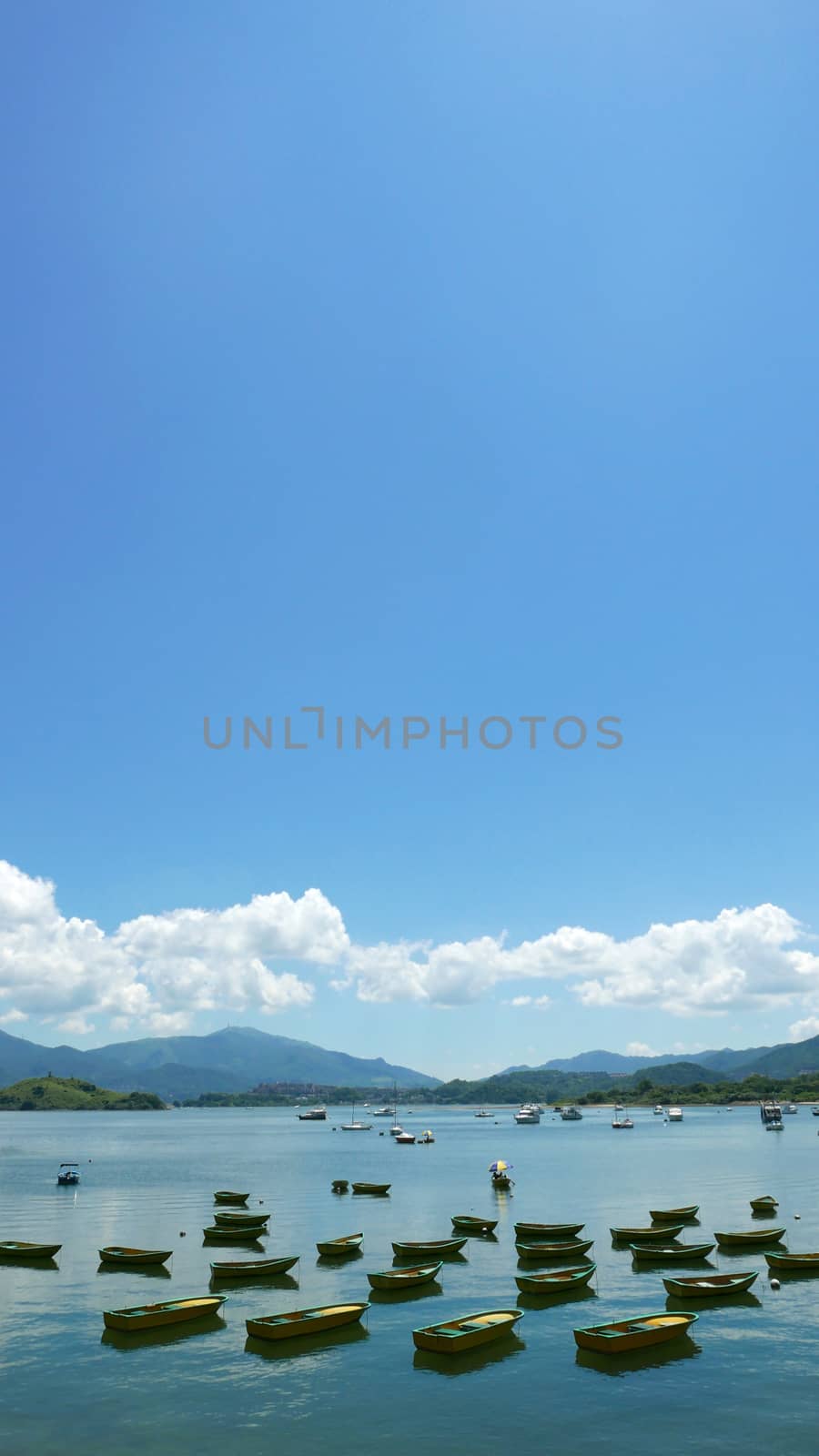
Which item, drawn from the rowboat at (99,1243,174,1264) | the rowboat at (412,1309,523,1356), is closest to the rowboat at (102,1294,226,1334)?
the rowboat at (412,1309,523,1356)

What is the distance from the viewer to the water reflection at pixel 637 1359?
139 ft

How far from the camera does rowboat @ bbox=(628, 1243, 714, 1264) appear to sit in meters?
A: 61.8

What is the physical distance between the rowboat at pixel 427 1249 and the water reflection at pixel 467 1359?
20.4 m

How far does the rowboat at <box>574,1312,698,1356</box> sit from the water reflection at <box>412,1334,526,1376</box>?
340 centimetres

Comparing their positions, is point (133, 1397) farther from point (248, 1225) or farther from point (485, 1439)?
point (248, 1225)

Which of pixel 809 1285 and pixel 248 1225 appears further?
pixel 248 1225

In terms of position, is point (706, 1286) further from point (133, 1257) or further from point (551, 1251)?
point (133, 1257)

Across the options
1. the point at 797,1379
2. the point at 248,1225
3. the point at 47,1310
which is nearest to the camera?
the point at 797,1379

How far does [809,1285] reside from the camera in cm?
5753

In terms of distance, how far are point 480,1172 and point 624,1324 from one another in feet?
320

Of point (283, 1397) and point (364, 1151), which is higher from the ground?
point (283, 1397)

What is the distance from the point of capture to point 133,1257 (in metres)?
63.8

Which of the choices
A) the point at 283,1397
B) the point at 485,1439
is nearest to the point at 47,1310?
the point at 283,1397

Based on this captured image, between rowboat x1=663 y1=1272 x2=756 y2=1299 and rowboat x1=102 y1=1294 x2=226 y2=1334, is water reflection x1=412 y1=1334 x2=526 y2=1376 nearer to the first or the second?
rowboat x1=663 y1=1272 x2=756 y2=1299
